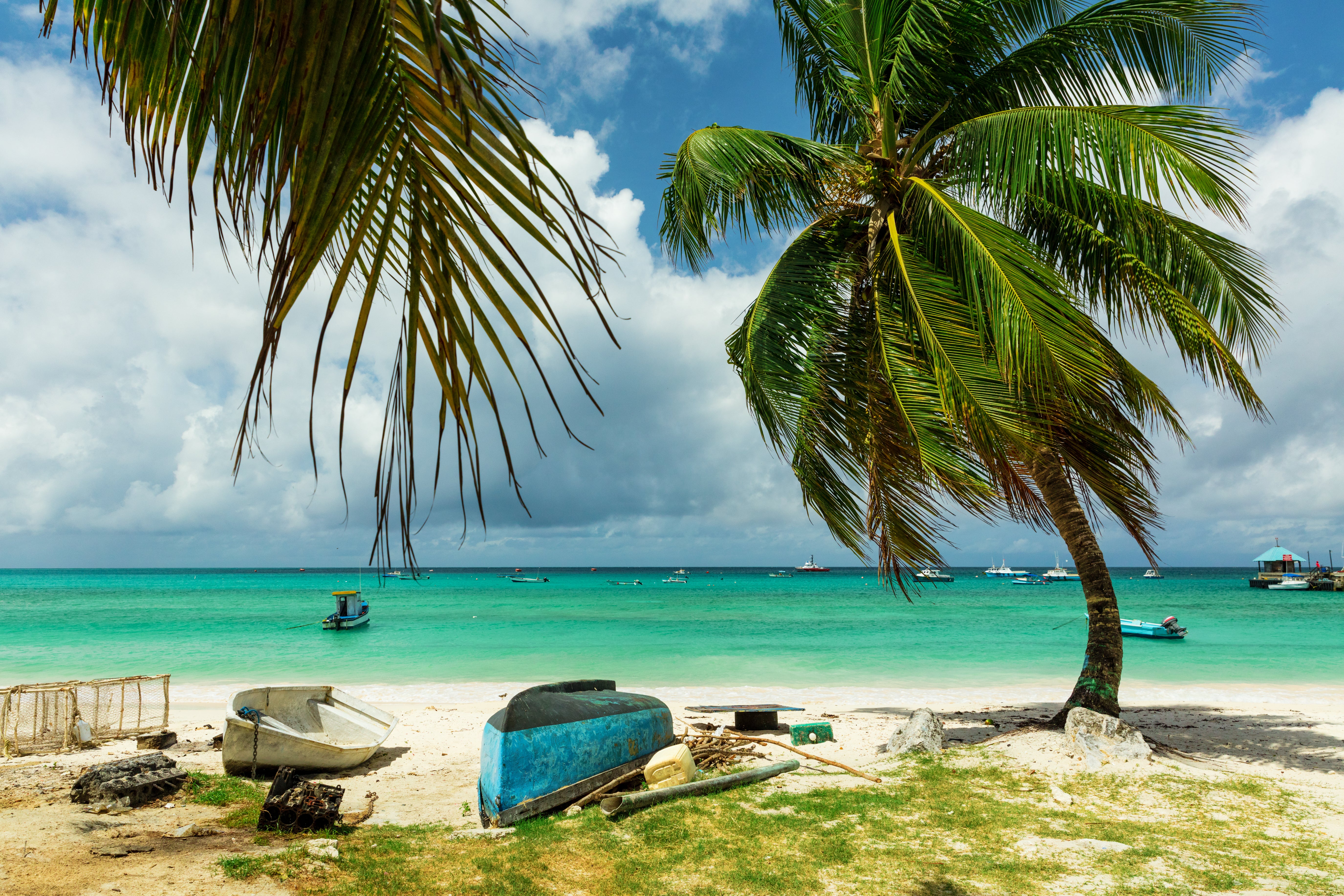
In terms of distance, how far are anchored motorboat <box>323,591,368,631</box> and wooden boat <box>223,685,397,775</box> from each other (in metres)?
24.2

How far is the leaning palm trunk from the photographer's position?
8641mm

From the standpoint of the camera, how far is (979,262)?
6406 millimetres

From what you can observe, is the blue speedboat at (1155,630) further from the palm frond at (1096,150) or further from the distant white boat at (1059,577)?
the distant white boat at (1059,577)

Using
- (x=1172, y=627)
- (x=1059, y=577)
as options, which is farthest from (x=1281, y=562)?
(x=1172, y=627)

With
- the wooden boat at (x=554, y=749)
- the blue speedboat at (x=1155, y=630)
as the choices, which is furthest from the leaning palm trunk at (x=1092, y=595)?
the blue speedboat at (x=1155, y=630)

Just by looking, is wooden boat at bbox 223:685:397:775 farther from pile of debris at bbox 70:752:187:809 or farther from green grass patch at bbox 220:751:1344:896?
green grass patch at bbox 220:751:1344:896

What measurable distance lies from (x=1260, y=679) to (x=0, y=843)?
24695 mm

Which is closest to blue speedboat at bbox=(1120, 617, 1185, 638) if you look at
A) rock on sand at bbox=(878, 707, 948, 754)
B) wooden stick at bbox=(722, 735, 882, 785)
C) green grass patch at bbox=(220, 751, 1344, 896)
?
rock on sand at bbox=(878, 707, 948, 754)

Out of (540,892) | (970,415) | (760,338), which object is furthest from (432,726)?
(970,415)

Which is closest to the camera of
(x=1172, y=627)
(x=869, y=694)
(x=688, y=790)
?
(x=688, y=790)

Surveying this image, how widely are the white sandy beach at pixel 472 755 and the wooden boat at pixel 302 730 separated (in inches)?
12.3

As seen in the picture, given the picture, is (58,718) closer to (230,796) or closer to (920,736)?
(230,796)

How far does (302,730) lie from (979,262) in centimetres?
→ 1011

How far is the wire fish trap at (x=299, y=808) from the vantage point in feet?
21.9
